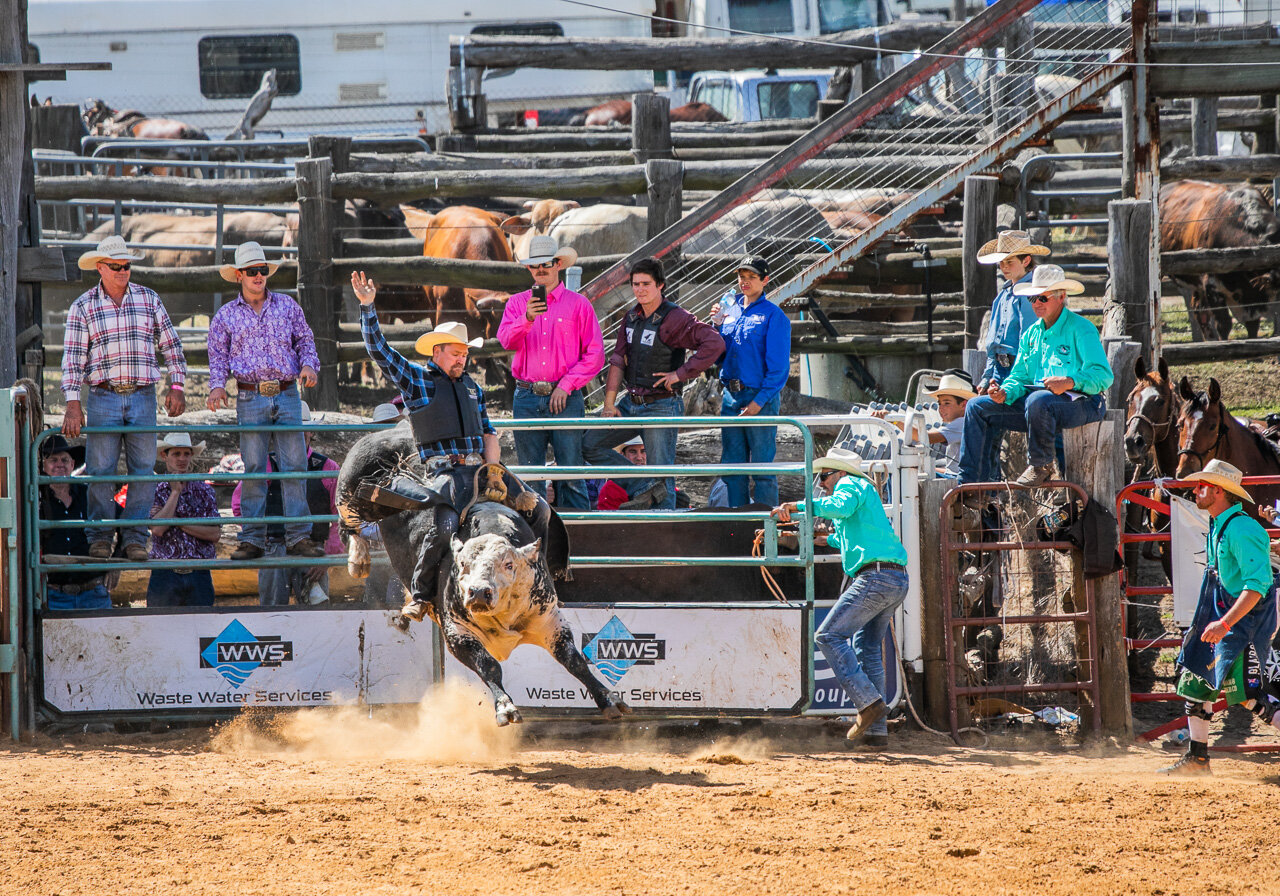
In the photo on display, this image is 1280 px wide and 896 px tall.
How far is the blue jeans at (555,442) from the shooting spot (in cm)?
862

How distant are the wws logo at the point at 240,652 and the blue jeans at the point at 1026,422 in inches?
174

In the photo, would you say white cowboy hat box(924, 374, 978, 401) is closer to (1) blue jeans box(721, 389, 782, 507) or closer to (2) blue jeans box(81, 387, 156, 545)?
(1) blue jeans box(721, 389, 782, 507)

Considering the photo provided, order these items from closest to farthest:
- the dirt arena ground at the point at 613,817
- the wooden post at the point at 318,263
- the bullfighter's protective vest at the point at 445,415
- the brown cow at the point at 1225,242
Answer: the dirt arena ground at the point at 613,817
the bullfighter's protective vest at the point at 445,415
the wooden post at the point at 318,263
the brown cow at the point at 1225,242

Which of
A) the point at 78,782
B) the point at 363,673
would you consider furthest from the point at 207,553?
the point at 78,782

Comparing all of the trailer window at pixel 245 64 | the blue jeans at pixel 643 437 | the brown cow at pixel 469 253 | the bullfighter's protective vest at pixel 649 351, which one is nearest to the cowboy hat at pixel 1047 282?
the bullfighter's protective vest at pixel 649 351

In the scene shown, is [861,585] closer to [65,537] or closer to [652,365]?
[652,365]

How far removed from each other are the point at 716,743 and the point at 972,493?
224 centimetres

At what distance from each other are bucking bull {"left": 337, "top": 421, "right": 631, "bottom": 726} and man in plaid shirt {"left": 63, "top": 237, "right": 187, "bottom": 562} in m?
1.64

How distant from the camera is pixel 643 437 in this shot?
894 cm

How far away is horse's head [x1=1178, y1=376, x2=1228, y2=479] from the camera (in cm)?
910

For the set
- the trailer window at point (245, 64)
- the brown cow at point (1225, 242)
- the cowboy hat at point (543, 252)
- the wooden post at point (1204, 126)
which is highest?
the trailer window at point (245, 64)

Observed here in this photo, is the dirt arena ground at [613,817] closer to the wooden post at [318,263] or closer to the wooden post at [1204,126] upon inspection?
the wooden post at [318,263]

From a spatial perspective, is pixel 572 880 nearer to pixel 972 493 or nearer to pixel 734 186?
pixel 972 493

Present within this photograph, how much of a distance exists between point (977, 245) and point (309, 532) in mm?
6015
